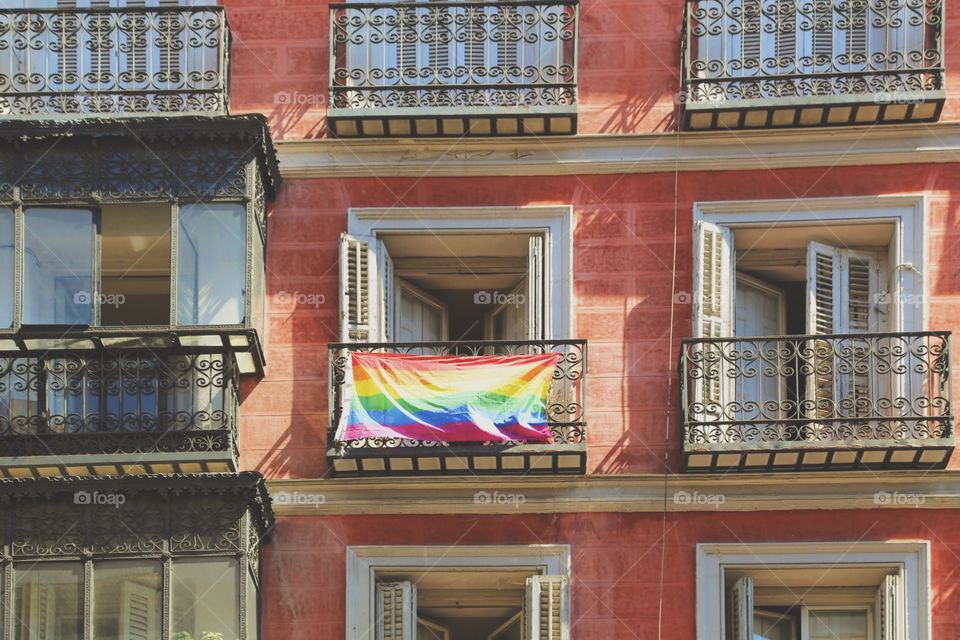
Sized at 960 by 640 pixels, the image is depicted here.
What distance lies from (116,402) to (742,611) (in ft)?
21.8

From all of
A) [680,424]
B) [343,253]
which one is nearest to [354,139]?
[343,253]

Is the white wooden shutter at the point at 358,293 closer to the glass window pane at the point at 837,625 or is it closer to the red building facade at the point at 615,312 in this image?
the red building facade at the point at 615,312

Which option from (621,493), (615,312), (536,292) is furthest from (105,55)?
(621,493)

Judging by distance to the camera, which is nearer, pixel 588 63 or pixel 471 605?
pixel 471 605

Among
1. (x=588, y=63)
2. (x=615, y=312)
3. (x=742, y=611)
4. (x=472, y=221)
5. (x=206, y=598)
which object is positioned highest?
(x=588, y=63)

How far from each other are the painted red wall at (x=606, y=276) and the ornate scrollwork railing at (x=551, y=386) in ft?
0.99

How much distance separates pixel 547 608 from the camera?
77.7 ft

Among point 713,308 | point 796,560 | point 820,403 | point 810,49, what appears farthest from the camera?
point 810,49

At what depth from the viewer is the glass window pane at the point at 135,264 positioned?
2456cm

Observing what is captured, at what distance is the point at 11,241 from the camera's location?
2434 centimetres

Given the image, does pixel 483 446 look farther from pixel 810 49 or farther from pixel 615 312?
pixel 810 49

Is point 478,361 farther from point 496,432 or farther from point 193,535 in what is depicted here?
point 193,535

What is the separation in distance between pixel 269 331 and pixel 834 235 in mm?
6106

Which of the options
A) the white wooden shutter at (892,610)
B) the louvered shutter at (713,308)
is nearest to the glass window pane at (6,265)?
the louvered shutter at (713,308)
